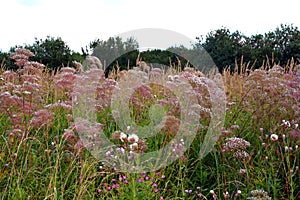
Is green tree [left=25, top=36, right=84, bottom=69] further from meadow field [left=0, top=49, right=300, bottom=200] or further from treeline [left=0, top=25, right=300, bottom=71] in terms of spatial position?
meadow field [left=0, top=49, right=300, bottom=200]

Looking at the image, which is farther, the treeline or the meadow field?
the treeline

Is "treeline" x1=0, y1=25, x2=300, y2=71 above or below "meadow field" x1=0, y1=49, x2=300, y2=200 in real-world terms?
above

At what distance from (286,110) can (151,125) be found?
142cm

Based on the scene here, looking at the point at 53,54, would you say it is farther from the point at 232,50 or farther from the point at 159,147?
the point at 159,147

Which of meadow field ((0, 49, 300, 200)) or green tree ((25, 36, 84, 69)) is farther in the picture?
green tree ((25, 36, 84, 69))

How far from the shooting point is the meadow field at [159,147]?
10.4 ft

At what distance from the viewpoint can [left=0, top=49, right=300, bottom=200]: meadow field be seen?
3160mm

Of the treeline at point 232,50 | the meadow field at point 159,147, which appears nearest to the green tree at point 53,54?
the treeline at point 232,50

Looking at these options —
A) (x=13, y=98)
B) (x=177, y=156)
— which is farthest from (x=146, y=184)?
(x=13, y=98)

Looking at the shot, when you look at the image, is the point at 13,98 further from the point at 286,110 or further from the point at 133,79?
the point at 286,110

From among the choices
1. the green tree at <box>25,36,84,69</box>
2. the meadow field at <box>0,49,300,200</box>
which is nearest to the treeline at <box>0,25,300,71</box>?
the green tree at <box>25,36,84,69</box>

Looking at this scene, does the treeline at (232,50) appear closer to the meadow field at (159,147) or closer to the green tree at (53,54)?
the green tree at (53,54)

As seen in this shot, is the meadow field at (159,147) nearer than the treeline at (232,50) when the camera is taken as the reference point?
Yes

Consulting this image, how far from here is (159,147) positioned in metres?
3.85
